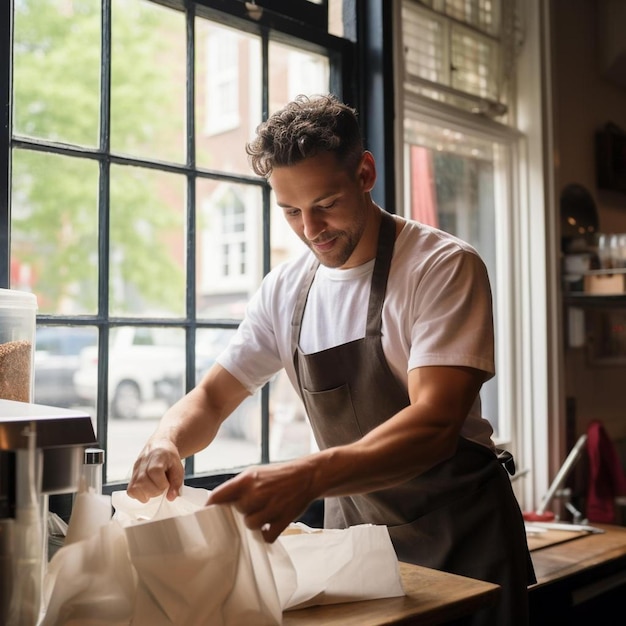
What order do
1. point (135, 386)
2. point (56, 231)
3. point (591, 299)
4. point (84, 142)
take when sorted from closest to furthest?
point (591, 299), point (135, 386), point (84, 142), point (56, 231)

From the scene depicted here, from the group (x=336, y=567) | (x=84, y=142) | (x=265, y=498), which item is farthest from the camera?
(x=84, y=142)

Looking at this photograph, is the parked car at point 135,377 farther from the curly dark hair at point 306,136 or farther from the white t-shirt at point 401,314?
the curly dark hair at point 306,136

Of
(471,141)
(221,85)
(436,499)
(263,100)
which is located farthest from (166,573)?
(221,85)

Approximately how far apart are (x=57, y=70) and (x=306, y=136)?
9872 mm

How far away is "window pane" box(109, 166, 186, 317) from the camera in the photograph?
35.8ft

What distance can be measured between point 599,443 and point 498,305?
647mm

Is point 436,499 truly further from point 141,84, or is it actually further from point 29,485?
point 141,84

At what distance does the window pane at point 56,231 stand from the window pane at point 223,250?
1.55 meters

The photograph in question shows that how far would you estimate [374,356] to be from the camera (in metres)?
1.60

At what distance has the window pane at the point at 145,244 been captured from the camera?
10898 millimetres

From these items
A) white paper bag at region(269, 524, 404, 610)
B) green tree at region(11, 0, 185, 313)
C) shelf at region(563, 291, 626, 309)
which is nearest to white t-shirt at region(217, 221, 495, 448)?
white paper bag at region(269, 524, 404, 610)

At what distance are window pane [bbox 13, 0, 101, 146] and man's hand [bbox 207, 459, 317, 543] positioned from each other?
9639 millimetres

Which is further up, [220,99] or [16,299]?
[220,99]

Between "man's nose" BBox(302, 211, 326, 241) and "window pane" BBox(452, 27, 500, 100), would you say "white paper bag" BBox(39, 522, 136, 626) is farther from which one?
"window pane" BBox(452, 27, 500, 100)
